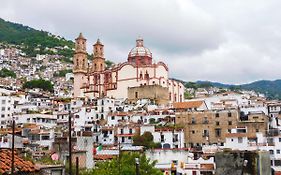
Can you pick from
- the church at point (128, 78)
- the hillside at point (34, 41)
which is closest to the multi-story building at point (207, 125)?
the church at point (128, 78)

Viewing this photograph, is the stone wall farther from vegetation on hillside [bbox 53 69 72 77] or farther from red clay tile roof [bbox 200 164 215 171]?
vegetation on hillside [bbox 53 69 72 77]

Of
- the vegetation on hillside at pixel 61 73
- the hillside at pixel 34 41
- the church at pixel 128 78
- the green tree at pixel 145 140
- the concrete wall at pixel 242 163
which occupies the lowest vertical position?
the green tree at pixel 145 140

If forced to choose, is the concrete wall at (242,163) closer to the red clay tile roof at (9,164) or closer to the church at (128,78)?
the red clay tile roof at (9,164)

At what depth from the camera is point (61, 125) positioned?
172ft

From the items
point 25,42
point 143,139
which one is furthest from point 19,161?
point 25,42

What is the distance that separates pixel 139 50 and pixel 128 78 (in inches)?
221

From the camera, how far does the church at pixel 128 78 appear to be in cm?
6076

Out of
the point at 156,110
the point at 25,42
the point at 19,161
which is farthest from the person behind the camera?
the point at 25,42

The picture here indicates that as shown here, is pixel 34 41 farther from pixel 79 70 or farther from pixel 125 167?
pixel 125 167

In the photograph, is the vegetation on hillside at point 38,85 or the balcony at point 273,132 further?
the vegetation on hillside at point 38,85

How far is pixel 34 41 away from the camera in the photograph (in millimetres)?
171500

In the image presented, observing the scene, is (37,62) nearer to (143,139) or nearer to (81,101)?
(81,101)

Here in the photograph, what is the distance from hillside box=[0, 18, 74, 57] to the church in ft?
306

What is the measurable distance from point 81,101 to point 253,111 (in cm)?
2278
